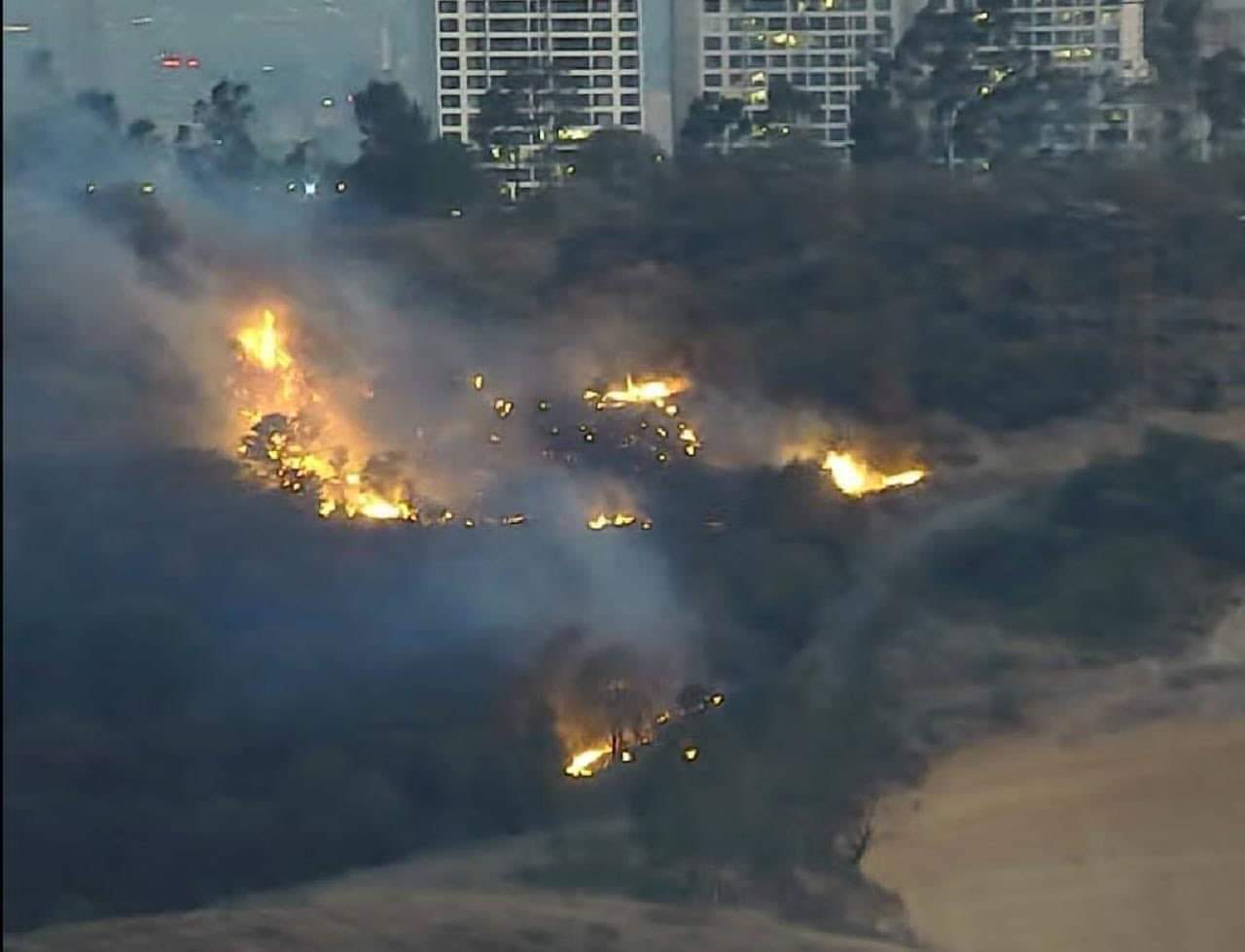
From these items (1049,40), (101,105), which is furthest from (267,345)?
(1049,40)

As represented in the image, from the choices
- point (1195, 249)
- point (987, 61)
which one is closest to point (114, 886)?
point (987, 61)

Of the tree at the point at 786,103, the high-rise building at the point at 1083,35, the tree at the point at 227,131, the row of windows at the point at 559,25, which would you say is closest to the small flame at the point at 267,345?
the tree at the point at 227,131

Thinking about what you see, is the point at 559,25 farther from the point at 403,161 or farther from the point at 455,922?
the point at 455,922

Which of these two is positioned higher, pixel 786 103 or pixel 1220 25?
pixel 1220 25

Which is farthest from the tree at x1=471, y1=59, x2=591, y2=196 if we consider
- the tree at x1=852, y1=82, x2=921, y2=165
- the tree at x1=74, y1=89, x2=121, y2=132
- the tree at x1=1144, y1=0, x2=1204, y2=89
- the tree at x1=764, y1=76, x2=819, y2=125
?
the tree at x1=1144, y1=0, x2=1204, y2=89

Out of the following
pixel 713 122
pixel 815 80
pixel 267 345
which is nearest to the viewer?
pixel 267 345

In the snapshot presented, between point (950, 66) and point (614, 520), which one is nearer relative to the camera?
point (614, 520)

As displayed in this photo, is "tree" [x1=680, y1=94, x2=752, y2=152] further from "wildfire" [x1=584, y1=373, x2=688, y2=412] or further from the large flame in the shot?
the large flame
